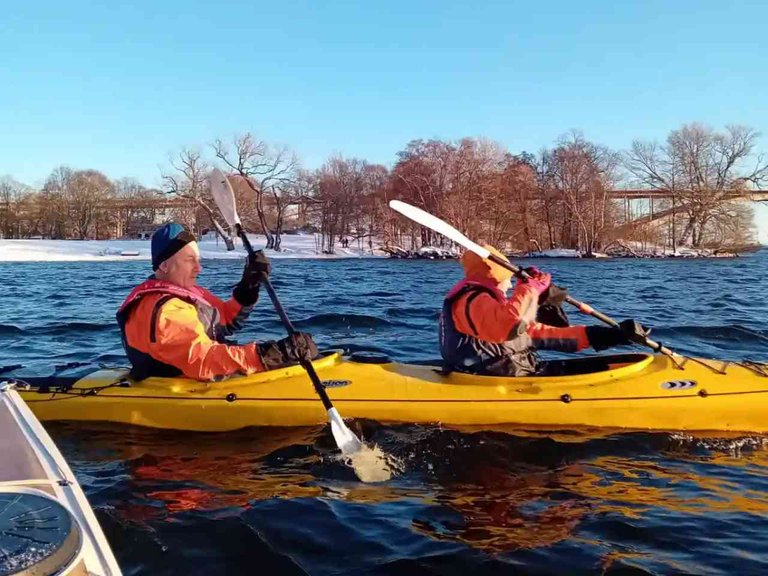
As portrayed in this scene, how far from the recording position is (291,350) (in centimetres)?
436

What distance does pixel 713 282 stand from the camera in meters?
19.5

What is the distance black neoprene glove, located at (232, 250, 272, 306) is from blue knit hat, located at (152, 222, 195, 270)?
2.03 feet

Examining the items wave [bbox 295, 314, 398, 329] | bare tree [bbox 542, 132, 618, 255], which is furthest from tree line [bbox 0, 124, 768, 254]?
wave [bbox 295, 314, 398, 329]

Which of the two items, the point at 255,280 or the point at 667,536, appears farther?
the point at 255,280

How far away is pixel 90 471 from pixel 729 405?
4126mm

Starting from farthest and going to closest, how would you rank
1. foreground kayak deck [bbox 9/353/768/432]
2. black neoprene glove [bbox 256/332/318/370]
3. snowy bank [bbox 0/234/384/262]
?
snowy bank [bbox 0/234/384/262] < foreground kayak deck [bbox 9/353/768/432] < black neoprene glove [bbox 256/332/318/370]

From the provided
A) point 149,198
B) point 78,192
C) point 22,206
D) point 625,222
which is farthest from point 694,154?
point 22,206

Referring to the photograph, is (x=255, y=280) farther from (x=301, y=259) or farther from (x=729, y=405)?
(x=301, y=259)

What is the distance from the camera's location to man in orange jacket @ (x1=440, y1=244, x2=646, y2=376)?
4434 mm

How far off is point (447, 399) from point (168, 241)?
2.23 metres

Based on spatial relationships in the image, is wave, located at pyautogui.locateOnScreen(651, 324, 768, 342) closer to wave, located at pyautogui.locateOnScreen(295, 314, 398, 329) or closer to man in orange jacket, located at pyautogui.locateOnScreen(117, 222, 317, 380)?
wave, located at pyautogui.locateOnScreen(295, 314, 398, 329)

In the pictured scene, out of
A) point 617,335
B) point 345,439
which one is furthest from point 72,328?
point 617,335

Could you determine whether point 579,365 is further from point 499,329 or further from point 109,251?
point 109,251

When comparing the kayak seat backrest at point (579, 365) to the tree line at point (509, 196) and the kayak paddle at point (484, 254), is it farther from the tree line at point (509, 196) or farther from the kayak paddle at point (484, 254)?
the tree line at point (509, 196)
